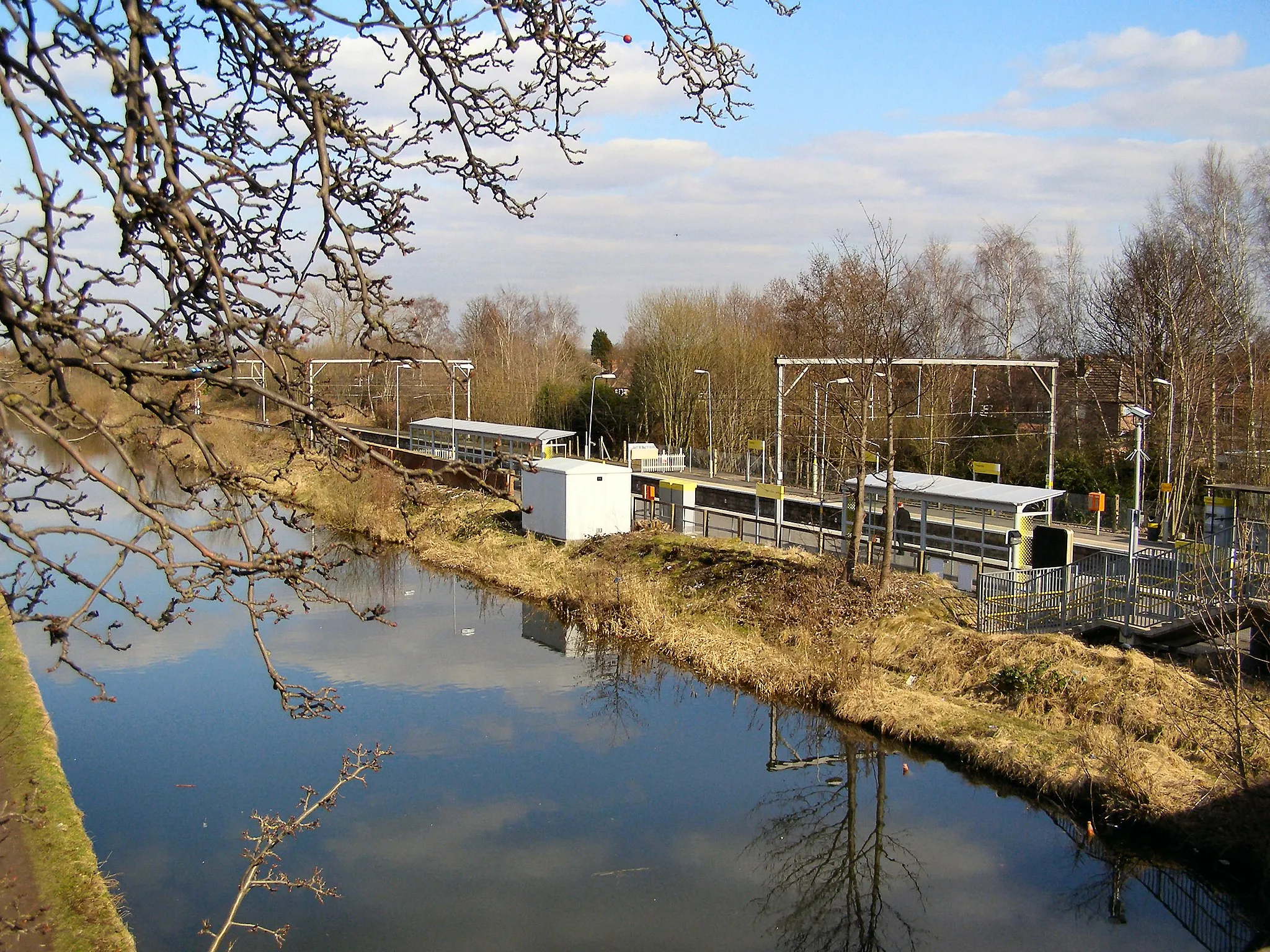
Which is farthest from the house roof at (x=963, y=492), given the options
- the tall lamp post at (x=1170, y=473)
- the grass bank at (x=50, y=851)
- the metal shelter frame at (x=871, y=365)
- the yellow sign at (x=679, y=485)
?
the grass bank at (x=50, y=851)

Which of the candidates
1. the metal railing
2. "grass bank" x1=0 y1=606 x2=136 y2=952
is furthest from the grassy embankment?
the metal railing

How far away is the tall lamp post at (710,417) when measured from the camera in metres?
36.0

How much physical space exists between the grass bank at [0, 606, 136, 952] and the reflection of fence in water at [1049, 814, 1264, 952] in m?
8.52

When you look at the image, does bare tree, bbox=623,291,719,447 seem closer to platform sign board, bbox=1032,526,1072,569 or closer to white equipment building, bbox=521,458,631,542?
white equipment building, bbox=521,458,631,542

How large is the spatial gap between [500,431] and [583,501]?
14711 millimetres

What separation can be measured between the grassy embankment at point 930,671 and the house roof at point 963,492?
165cm

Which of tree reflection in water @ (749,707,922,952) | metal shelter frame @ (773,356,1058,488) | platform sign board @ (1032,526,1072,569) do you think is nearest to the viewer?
tree reflection in water @ (749,707,922,952)

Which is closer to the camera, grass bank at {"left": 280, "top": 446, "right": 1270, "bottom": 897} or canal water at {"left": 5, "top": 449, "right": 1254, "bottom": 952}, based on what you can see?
canal water at {"left": 5, "top": 449, "right": 1254, "bottom": 952}

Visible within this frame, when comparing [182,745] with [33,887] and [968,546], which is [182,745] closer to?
[33,887]

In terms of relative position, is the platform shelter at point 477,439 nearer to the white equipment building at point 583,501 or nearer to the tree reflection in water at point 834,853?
the white equipment building at point 583,501

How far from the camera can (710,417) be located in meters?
36.0

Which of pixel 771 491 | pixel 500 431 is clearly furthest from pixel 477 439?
pixel 771 491

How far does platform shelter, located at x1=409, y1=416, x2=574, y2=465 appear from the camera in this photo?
35.3 meters

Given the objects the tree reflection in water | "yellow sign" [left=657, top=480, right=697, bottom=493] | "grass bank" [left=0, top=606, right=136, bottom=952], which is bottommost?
the tree reflection in water
